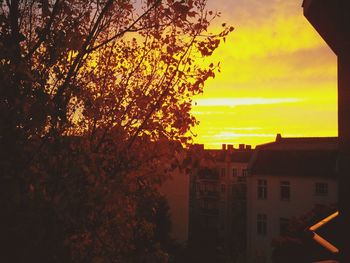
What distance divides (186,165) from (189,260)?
103ft

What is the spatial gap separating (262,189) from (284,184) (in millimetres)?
2673

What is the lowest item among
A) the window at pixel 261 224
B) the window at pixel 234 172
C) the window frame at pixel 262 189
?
the window at pixel 261 224

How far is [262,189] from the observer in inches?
1626

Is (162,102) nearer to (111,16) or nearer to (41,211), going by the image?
(111,16)

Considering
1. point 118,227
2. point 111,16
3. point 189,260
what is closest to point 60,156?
point 111,16

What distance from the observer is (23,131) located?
5.99m

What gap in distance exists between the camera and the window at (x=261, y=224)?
40438mm

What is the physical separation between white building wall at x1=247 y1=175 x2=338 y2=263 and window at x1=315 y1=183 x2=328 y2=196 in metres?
0.27

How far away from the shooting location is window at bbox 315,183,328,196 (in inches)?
1443

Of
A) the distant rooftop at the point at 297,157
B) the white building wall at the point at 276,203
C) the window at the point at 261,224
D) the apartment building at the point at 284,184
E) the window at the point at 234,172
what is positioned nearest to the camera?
the white building wall at the point at 276,203

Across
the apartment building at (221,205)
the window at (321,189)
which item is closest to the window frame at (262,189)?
the apartment building at (221,205)

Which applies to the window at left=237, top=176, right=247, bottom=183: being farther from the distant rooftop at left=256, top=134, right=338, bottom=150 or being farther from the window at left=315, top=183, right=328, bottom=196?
the window at left=315, top=183, right=328, bottom=196

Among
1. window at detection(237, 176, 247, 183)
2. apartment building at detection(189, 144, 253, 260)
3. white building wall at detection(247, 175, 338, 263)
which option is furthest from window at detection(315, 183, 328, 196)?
window at detection(237, 176, 247, 183)

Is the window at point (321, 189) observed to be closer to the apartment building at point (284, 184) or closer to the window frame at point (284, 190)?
the apartment building at point (284, 184)
